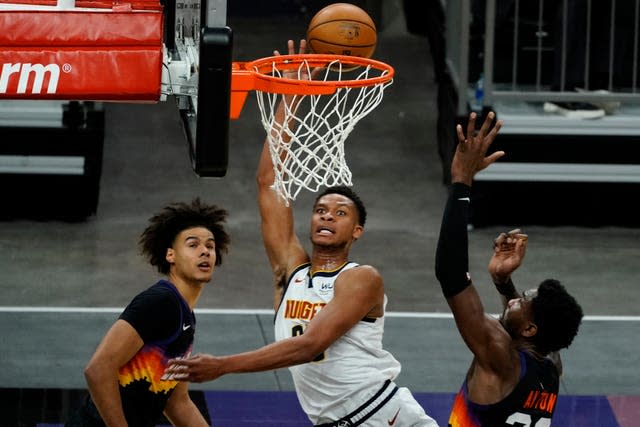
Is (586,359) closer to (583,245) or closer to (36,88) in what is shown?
(583,245)

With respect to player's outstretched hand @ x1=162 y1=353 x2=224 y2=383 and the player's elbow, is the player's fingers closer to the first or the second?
the player's elbow

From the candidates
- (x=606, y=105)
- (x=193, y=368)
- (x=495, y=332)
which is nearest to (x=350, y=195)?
(x=495, y=332)

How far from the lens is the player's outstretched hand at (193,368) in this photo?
17.8 ft

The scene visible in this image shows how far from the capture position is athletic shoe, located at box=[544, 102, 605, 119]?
1149 cm

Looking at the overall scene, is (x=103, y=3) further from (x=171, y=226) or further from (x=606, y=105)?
(x=606, y=105)

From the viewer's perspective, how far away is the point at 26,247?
1095cm

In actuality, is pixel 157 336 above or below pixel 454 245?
below

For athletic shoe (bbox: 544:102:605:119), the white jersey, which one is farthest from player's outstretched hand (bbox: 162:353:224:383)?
athletic shoe (bbox: 544:102:605:119)

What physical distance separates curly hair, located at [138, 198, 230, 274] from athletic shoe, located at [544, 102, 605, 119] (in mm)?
5785

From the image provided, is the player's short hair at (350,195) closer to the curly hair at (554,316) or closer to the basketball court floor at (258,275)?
the curly hair at (554,316)

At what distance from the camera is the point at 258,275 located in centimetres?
1052

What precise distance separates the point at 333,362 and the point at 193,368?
92cm

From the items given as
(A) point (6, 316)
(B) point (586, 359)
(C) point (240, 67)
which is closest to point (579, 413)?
(B) point (586, 359)

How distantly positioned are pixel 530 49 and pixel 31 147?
4.33 metres
